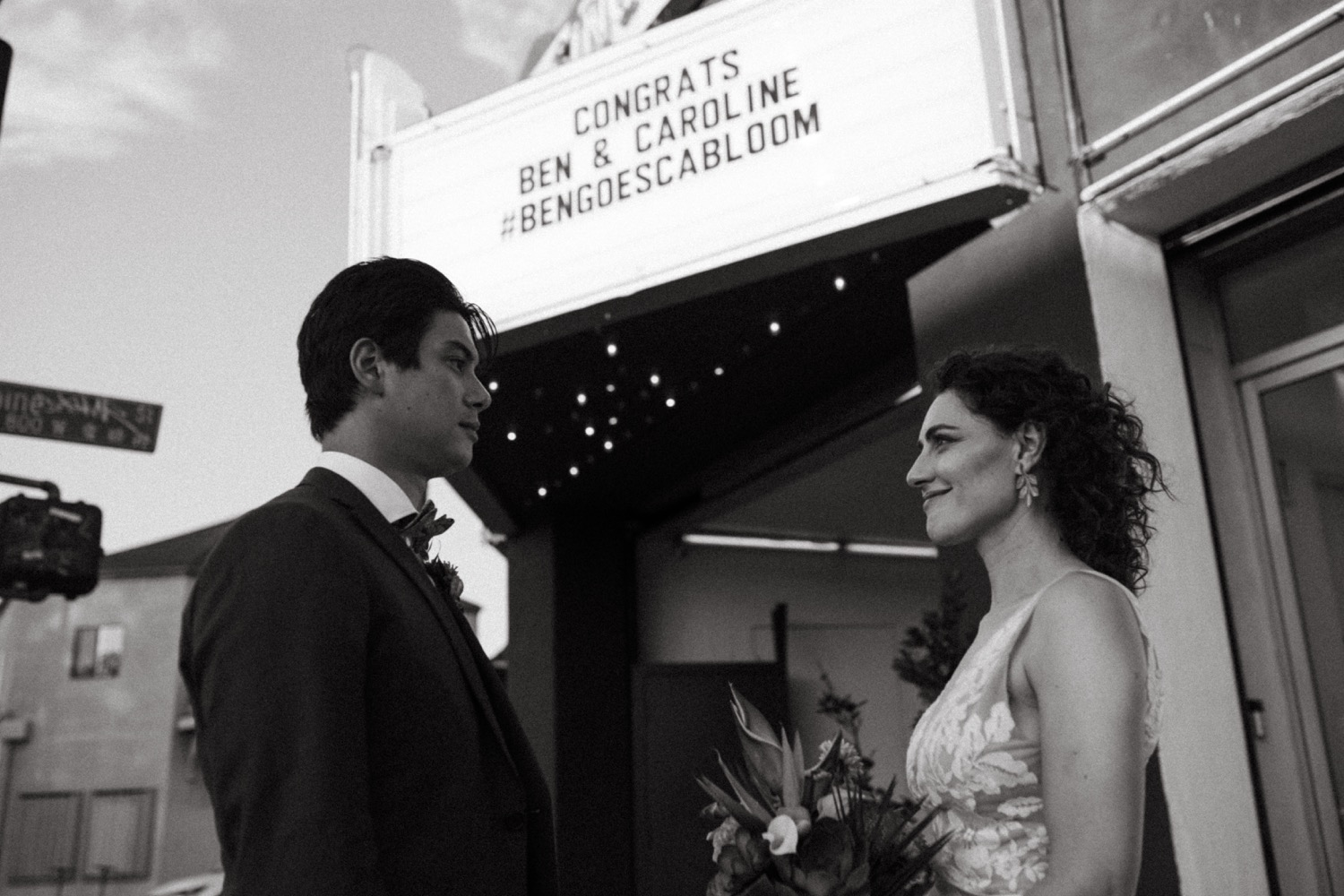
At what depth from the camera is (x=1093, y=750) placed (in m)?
1.85

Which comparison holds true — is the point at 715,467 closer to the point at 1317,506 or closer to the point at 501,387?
→ the point at 501,387

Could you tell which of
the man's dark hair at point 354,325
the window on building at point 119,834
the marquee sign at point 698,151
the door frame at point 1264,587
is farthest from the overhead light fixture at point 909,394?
the window on building at point 119,834

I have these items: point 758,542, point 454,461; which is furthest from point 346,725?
point 758,542

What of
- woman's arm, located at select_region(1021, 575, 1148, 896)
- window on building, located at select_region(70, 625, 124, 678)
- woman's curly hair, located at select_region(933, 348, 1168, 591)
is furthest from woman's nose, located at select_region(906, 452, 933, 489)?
window on building, located at select_region(70, 625, 124, 678)

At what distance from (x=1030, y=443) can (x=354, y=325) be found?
1218mm

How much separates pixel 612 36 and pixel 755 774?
21.6ft

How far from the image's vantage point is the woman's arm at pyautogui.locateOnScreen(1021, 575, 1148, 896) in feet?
6.01

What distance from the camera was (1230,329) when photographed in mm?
4605

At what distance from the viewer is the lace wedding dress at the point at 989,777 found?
2.01m

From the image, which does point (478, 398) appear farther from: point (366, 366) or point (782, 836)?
point (782, 836)

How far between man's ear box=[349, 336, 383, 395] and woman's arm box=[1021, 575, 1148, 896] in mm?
1161

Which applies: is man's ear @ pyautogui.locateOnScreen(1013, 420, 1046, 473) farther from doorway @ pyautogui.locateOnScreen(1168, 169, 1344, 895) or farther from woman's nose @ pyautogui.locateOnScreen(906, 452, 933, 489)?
doorway @ pyautogui.locateOnScreen(1168, 169, 1344, 895)

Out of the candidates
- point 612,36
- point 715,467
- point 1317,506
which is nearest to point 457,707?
point 1317,506

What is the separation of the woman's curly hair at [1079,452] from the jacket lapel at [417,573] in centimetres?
105
